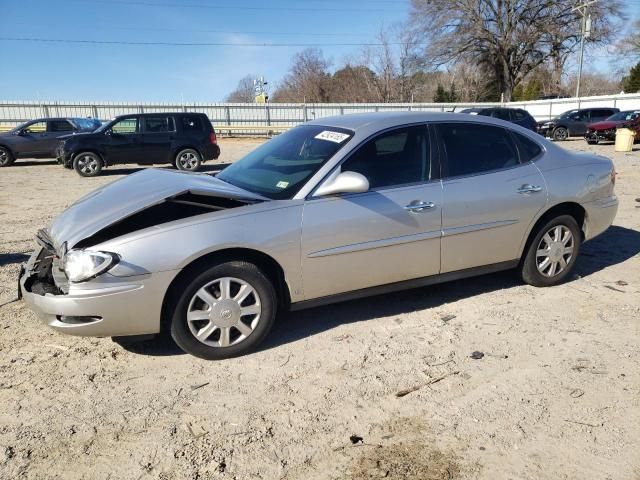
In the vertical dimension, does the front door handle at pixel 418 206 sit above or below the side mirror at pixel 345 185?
below

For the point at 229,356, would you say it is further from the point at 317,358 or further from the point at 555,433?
the point at 555,433

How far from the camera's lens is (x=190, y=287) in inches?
129

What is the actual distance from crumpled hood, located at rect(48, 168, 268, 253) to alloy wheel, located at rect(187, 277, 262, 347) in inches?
24.2

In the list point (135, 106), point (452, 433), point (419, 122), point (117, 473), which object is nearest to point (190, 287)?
point (117, 473)

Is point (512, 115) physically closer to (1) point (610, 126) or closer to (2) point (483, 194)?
(1) point (610, 126)

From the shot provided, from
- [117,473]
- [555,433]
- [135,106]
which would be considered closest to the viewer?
[117,473]

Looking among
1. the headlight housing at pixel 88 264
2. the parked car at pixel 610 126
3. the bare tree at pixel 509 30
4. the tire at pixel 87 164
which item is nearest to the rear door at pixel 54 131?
the tire at pixel 87 164

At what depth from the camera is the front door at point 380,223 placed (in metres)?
3.59

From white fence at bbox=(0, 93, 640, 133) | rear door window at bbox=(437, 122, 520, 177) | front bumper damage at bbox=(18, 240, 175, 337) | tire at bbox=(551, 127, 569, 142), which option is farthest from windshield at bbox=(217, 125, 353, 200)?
white fence at bbox=(0, 93, 640, 133)

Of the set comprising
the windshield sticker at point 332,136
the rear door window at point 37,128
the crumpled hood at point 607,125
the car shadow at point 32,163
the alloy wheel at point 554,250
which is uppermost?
the rear door window at point 37,128

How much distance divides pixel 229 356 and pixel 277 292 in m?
0.55

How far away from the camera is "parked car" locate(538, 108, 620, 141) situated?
83.2ft

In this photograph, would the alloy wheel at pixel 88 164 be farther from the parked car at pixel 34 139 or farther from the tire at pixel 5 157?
the tire at pixel 5 157

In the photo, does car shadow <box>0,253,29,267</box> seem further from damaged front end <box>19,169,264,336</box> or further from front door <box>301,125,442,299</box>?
front door <box>301,125,442,299</box>
